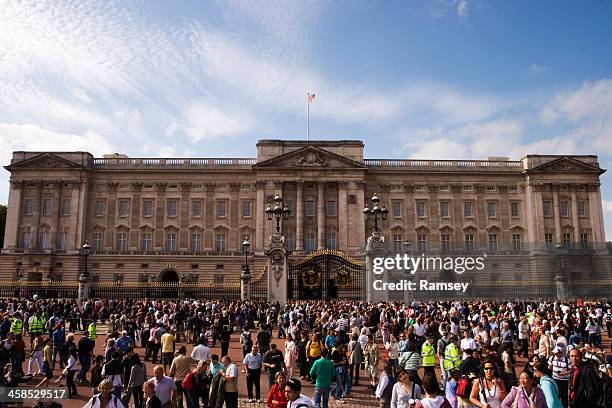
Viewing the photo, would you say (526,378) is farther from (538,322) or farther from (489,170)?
(489,170)

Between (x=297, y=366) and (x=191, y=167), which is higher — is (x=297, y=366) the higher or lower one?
the lower one

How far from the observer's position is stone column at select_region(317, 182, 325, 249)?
182 feet

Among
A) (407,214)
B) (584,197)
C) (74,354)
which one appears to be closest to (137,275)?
(407,214)

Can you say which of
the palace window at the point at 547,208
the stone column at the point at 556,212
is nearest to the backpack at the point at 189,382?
the stone column at the point at 556,212

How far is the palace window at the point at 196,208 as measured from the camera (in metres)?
58.1

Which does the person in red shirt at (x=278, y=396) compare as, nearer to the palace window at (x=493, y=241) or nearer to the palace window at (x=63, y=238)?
the palace window at (x=493, y=241)

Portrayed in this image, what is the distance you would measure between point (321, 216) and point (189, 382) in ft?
150

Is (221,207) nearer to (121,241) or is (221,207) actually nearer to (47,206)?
(121,241)

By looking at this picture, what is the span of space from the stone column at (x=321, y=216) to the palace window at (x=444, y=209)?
14132mm

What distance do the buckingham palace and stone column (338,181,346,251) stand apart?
0.12 m

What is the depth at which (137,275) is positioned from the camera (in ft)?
184

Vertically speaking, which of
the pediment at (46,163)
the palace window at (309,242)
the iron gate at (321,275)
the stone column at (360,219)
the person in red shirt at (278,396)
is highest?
the pediment at (46,163)

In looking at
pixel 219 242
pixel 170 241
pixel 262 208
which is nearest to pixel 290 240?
pixel 262 208

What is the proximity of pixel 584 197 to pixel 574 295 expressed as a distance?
22.0 metres
